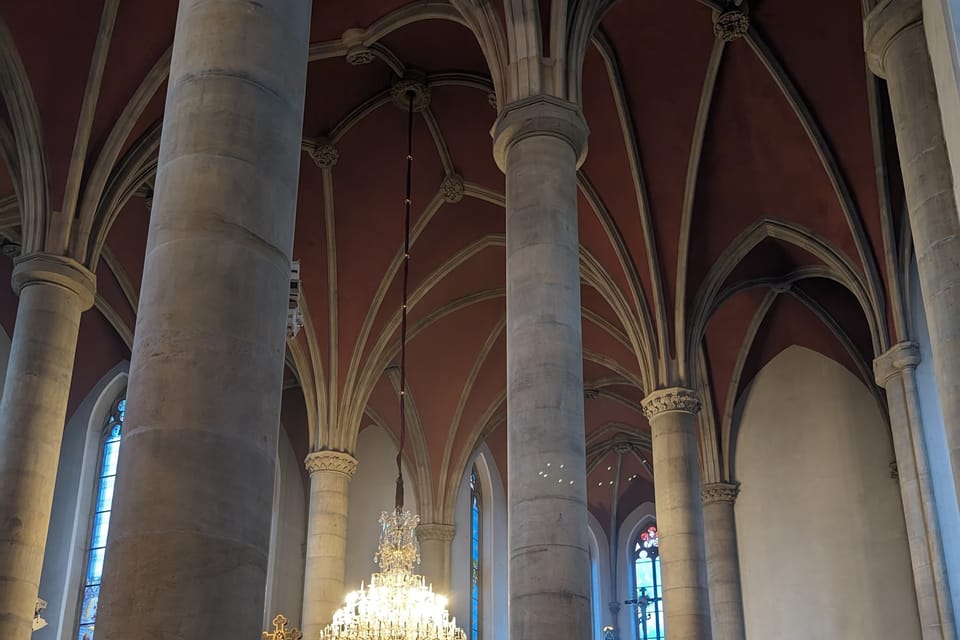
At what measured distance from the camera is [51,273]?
12.0 m

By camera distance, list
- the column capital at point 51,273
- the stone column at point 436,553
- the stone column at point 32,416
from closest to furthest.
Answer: the stone column at point 32,416, the column capital at point 51,273, the stone column at point 436,553

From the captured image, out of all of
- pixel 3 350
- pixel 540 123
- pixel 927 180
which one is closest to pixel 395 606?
pixel 540 123

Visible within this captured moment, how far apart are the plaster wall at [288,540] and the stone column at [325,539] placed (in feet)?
13.8

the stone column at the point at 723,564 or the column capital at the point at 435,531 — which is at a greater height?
the column capital at the point at 435,531

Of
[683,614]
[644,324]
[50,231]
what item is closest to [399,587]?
[683,614]

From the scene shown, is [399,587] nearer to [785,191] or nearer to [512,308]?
[512,308]

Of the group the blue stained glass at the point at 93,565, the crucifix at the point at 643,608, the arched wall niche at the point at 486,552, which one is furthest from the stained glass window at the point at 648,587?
the blue stained glass at the point at 93,565

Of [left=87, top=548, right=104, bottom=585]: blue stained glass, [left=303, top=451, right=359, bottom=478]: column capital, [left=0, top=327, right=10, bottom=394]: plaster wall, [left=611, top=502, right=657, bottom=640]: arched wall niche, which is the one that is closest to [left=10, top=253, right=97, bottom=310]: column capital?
[left=303, top=451, right=359, bottom=478]: column capital

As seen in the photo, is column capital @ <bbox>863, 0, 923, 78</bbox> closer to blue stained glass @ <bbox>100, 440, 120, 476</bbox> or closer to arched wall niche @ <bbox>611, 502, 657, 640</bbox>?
blue stained glass @ <bbox>100, 440, 120, 476</bbox>

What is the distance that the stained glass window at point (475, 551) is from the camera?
75.4ft

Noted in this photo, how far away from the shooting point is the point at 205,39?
5.22 meters

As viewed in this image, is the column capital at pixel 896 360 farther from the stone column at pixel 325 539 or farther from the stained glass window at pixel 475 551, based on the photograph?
the stained glass window at pixel 475 551

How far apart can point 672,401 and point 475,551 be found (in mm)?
10013

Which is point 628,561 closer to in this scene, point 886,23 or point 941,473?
point 941,473
